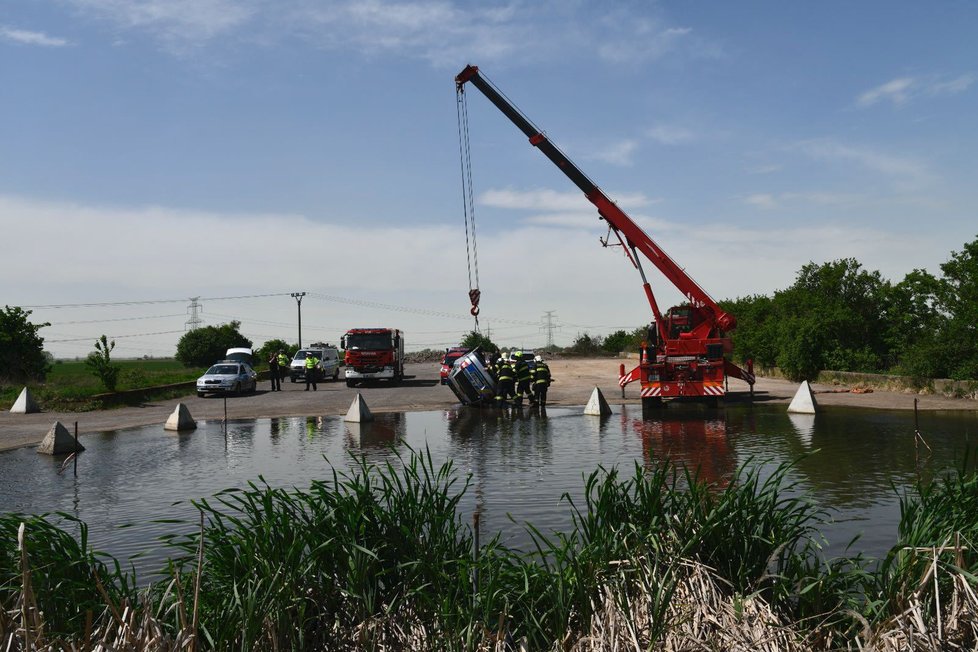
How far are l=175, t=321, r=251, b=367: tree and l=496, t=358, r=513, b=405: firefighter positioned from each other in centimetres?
5701

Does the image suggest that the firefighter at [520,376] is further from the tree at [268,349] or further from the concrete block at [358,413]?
the tree at [268,349]

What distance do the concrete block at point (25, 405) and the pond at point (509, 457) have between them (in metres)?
6.95

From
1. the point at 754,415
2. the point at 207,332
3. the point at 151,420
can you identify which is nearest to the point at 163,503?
the point at 151,420

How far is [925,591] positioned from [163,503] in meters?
8.83

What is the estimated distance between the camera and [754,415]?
21547 millimetres

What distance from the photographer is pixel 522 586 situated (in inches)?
203

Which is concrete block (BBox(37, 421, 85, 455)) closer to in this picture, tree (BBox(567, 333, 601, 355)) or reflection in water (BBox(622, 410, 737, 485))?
reflection in water (BBox(622, 410, 737, 485))

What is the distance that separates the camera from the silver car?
33406 millimetres

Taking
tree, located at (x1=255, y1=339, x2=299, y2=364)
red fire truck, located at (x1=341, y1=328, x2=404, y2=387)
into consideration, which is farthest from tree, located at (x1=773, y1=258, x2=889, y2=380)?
tree, located at (x1=255, y1=339, x2=299, y2=364)

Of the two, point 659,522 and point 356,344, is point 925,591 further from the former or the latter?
point 356,344

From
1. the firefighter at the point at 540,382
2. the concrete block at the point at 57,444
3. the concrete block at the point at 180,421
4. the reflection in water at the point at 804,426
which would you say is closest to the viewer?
the concrete block at the point at 57,444

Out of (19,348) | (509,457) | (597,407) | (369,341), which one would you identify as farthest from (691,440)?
(19,348)

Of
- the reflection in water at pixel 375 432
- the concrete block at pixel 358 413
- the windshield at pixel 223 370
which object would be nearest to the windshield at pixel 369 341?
the windshield at pixel 223 370

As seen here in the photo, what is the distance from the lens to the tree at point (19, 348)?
116ft
